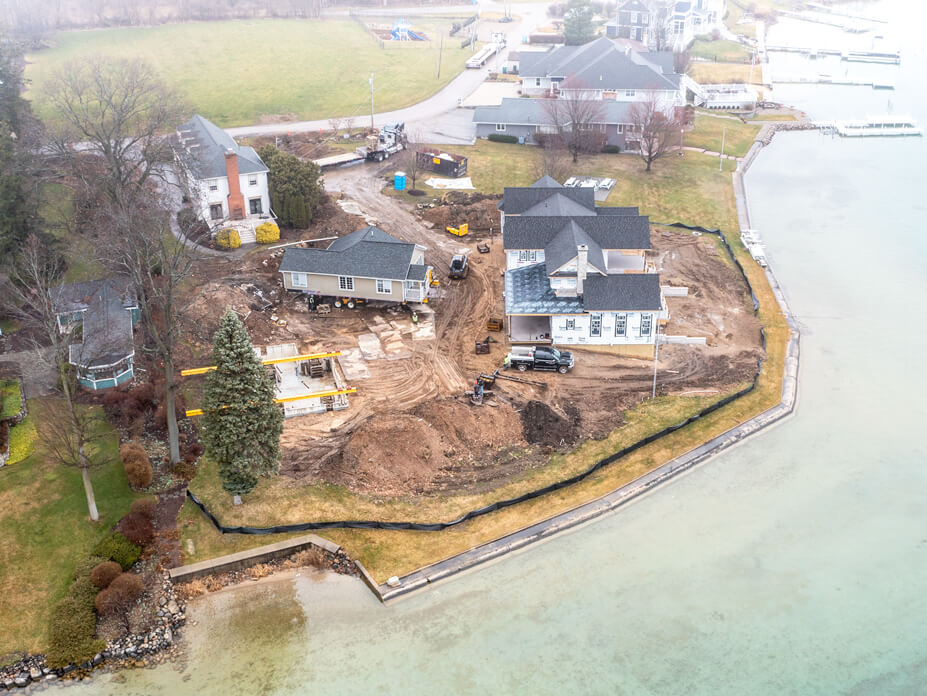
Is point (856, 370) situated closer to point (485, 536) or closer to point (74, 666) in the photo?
point (485, 536)

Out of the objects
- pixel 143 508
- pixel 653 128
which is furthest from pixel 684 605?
pixel 653 128

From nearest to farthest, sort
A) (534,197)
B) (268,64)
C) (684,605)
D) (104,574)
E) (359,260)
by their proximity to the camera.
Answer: (104,574), (684,605), (359,260), (534,197), (268,64)

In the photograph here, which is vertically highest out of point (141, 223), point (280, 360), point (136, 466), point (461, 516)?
point (141, 223)

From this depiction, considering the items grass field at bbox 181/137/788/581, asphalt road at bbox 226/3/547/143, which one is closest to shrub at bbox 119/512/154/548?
grass field at bbox 181/137/788/581

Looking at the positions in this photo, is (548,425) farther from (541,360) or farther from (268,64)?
(268,64)

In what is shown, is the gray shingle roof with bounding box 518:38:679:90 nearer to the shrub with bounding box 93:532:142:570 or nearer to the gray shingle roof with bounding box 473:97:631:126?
the gray shingle roof with bounding box 473:97:631:126

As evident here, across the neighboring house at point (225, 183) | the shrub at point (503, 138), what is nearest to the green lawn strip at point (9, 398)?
the neighboring house at point (225, 183)

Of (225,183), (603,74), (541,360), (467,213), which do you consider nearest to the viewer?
(541,360)

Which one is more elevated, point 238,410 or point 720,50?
point 720,50
